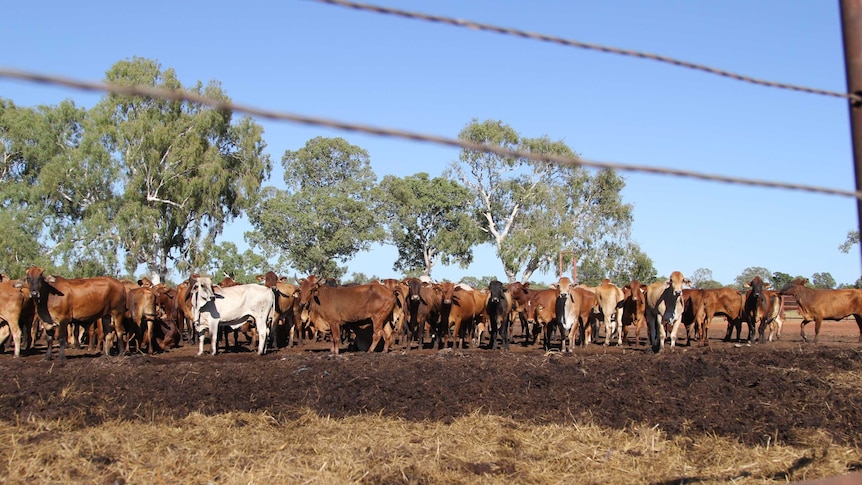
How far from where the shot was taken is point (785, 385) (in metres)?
11.8

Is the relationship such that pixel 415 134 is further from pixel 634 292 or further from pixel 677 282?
pixel 634 292

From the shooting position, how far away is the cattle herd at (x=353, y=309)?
60.9 ft

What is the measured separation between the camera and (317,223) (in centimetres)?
6050

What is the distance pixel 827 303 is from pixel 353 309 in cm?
1594

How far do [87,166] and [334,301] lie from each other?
110 ft

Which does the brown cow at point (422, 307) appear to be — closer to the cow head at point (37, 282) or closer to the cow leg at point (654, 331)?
the cow leg at point (654, 331)

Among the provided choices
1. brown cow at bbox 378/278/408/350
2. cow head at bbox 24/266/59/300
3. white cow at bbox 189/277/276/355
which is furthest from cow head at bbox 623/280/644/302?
cow head at bbox 24/266/59/300

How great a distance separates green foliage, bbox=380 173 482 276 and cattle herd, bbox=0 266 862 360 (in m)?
33.8

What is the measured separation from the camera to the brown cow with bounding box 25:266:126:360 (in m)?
17.2

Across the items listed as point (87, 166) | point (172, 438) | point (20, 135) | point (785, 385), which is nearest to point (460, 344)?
point (785, 385)

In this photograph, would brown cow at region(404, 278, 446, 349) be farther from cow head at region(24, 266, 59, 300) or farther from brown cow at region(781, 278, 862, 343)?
brown cow at region(781, 278, 862, 343)

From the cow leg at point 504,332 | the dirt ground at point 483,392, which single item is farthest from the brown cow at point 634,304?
the dirt ground at point 483,392

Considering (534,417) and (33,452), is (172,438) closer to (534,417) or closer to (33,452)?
(33,452)

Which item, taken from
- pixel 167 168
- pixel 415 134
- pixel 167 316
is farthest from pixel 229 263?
pixel 415 134
